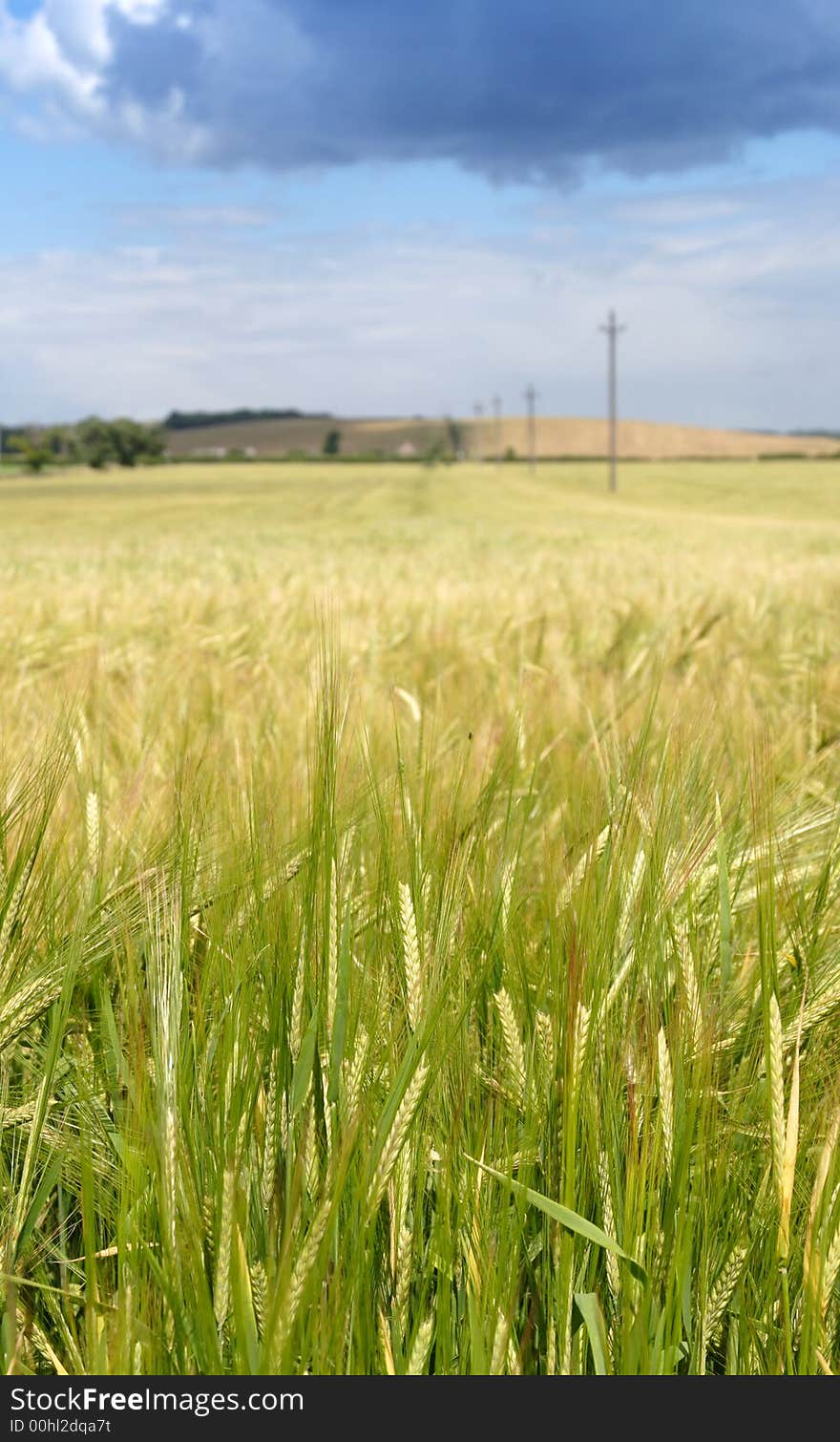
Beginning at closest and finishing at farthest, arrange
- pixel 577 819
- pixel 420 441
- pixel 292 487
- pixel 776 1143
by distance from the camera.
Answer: pixel 776 1143, pixel 577 819, pixel 292 487, pixel 420 441

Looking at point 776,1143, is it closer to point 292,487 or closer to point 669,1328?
point 669,1328

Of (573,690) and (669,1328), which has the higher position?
(573,690)

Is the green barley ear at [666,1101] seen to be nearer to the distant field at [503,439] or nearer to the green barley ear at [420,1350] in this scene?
the green barley ear at [420,1350]

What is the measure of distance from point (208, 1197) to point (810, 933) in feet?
1.95

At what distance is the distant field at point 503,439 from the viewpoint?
97500mm

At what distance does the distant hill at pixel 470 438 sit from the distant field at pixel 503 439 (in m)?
0.09

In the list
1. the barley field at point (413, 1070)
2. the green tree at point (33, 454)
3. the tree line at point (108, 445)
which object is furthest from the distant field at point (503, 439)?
the barley field at point (413, 1070)

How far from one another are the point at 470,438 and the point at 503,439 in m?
6.18

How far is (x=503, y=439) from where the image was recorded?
120 metres

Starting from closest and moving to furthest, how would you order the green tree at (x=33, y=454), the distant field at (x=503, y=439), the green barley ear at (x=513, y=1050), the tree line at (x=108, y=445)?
the green barley ear at (x=513, y=1050) → the green tree at (x=33, y=454) → the tree line at (x=108, y=445) → the distant field at (x=503, y=439)

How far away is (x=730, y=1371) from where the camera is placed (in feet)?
2.45

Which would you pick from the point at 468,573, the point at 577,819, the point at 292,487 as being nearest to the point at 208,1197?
the point at 577,819

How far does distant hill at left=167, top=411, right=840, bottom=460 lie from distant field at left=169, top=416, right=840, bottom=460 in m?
0.09

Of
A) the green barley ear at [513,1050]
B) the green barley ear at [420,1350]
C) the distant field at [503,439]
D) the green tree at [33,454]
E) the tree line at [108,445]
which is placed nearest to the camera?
the green barley ear at [420,1350]
